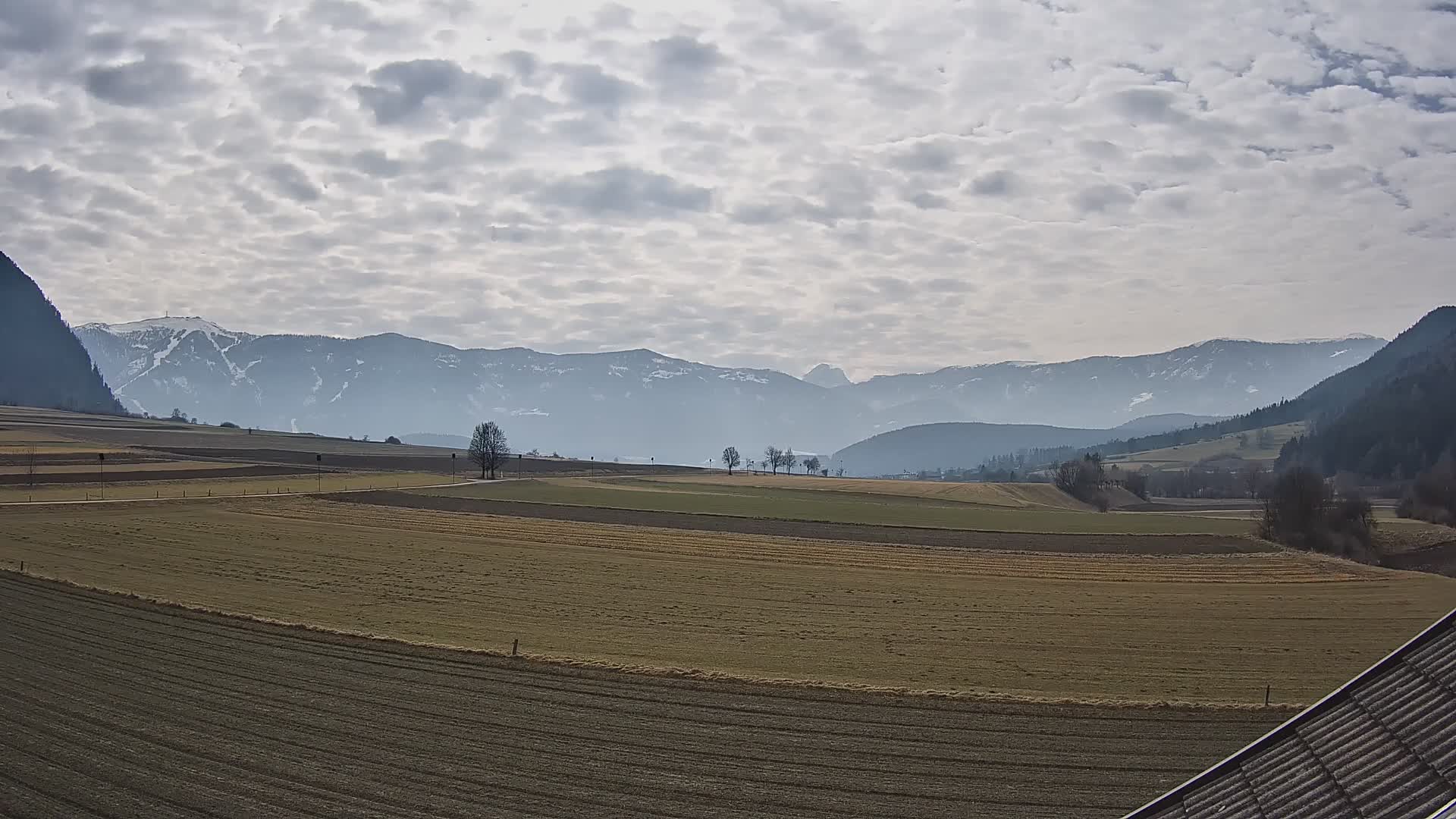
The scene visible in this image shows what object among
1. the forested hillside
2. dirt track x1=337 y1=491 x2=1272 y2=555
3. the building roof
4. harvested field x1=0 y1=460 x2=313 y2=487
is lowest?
dirt track x1=337 y1=491 x2=1272 y2=555

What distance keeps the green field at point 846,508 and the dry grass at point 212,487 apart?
10551 millimetres

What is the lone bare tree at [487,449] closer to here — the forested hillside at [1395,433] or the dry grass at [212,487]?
the dry grass at [212,487]

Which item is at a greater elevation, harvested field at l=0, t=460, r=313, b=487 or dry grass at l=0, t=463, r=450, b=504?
harvested field at l=0, t=460, r=313, b=487

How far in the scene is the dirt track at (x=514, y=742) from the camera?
17422 mm

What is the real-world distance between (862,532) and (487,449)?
81.4 meters

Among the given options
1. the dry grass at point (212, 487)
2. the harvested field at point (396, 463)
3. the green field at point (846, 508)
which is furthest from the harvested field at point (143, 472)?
the green field at point (846, 508)

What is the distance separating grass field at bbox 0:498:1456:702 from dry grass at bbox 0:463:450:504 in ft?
46.9

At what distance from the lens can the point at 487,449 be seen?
139375 mm

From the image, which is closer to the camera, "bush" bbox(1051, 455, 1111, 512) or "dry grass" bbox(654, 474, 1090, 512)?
"dry grass" bbox(654, 474, 1090, 512)

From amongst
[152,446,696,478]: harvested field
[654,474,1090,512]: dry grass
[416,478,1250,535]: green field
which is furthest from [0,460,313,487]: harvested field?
[654,474,1090,512]: dry grass

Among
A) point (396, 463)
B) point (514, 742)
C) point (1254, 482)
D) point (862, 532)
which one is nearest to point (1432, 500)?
point (1254, 482)

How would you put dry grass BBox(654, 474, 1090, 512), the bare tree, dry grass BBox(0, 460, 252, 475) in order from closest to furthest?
1. dry grass BBox(0, 460, 252, 475)
2. dry grass BBox(654, 474, 1090, 512)
3. the bare tree

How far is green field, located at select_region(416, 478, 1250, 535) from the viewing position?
8206 cm

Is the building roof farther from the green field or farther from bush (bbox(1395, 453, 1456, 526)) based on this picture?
bush (bbox(1395, 453, 1456, 526))
